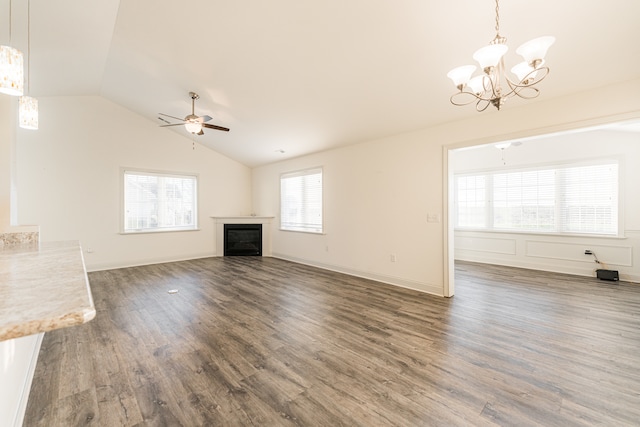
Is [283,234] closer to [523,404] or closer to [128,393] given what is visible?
[128,393]

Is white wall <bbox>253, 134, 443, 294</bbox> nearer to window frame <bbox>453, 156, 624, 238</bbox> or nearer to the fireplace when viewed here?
the fireplace

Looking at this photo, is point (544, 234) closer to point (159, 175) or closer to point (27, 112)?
point (27, 112)

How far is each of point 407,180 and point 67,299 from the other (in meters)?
4.29

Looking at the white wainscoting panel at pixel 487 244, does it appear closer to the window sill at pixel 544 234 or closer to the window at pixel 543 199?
the window sill at pixel 544 234

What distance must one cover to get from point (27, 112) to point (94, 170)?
12.4ft

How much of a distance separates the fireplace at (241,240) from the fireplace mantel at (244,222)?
0.28ft

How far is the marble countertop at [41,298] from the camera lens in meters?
0.66

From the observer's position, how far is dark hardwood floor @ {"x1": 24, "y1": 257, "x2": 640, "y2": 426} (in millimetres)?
1742

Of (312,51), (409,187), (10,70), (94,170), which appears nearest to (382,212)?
(409,187)

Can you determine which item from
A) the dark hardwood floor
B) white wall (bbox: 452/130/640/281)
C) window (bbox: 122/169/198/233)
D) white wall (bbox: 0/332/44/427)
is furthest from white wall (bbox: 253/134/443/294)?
white wall (bbox: 0/332/44/427)

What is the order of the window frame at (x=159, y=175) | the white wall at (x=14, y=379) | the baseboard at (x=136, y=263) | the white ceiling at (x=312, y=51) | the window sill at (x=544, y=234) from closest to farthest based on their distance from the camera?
the white wall at (x=14, y=379) → the white ceiling at (x=312, y=51) → the window sill at (x=544, y=234) → the baseboard at (x=136, y=263) → the window frame at (x=159, y=175)

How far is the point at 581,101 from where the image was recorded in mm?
2955

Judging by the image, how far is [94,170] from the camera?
18.3 ft

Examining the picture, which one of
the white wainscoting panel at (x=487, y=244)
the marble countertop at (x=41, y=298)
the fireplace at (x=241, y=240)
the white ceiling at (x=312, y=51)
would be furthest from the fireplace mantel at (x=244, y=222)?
the marble countertop at (x=41, y=298)
